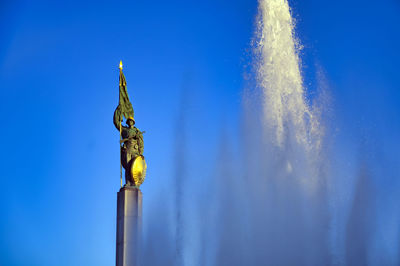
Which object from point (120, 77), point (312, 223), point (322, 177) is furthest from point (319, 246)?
point (120, 77)

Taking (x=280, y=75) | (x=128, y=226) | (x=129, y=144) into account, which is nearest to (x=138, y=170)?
(x=129, y=144)

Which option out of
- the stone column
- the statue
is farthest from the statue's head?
the stone column

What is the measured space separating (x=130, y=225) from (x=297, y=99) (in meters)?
→ 14.5

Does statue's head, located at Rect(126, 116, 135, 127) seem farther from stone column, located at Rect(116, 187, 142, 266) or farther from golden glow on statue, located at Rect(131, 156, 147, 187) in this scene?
stone column, located at Rect(116, 187, 142, 266)

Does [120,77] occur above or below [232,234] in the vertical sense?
above

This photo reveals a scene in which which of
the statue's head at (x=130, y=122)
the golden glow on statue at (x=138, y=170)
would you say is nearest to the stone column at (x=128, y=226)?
the golden glow on statue at (x=138, y=170)

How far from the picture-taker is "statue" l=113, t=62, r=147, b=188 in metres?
20.9

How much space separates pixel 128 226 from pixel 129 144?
3.74 meters

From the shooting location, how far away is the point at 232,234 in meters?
24.7

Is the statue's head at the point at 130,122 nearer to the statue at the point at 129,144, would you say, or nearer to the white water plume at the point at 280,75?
the statue at the point at 129,144

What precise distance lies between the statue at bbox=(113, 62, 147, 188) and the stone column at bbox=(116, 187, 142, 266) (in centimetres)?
66

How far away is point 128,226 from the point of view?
19938 mm

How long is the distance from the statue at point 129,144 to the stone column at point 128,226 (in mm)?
659

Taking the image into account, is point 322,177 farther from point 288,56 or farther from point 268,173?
point 288,56
